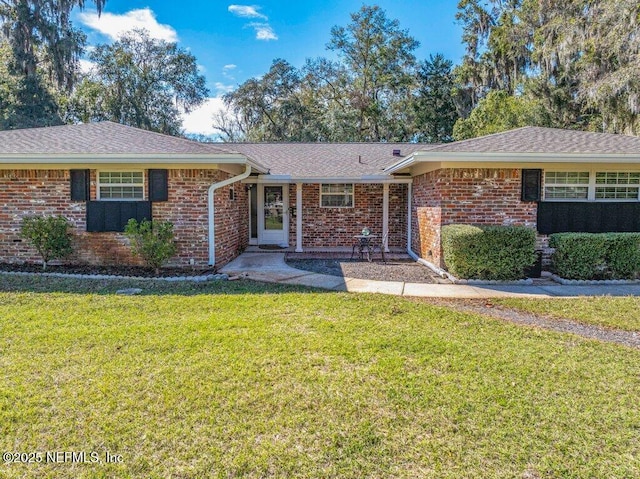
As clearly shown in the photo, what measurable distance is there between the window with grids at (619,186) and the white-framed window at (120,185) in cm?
993

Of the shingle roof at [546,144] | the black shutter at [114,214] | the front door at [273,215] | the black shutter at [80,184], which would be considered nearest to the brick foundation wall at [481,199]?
the shingle roof at [546,144]

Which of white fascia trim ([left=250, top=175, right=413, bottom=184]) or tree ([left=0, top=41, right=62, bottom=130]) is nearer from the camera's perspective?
white fascia trim ([left=250, top=175, right=413, bottom=184])

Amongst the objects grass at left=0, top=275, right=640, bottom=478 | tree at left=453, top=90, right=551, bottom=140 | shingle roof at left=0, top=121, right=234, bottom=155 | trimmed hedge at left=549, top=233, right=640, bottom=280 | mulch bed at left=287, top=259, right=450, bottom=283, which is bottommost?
grass at left=0, top=275, right=640, bottom=478

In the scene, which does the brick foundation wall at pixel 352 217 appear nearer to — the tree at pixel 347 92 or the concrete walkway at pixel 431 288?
the concrete walkway at pixel 431 288

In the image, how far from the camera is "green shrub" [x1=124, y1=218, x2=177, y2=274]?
7.92m

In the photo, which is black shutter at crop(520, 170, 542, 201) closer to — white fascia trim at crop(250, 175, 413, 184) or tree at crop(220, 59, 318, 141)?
white fascia trim at crop(250, 175, 413, 184)

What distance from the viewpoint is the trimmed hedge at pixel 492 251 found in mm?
7449

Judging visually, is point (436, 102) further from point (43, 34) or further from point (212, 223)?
point (43, 34)

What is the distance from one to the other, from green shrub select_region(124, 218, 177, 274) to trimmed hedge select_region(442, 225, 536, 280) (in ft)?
18.3

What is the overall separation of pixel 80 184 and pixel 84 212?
0.60 metres

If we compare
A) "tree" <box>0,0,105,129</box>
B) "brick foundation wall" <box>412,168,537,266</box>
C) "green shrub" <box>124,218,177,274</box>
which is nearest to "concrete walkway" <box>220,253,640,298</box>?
"green shrub" <box>124,218,177,274</box>

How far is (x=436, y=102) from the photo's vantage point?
26516 mm

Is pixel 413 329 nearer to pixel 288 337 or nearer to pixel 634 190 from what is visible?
pixel 288 337

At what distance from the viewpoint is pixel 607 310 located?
19.1ft
